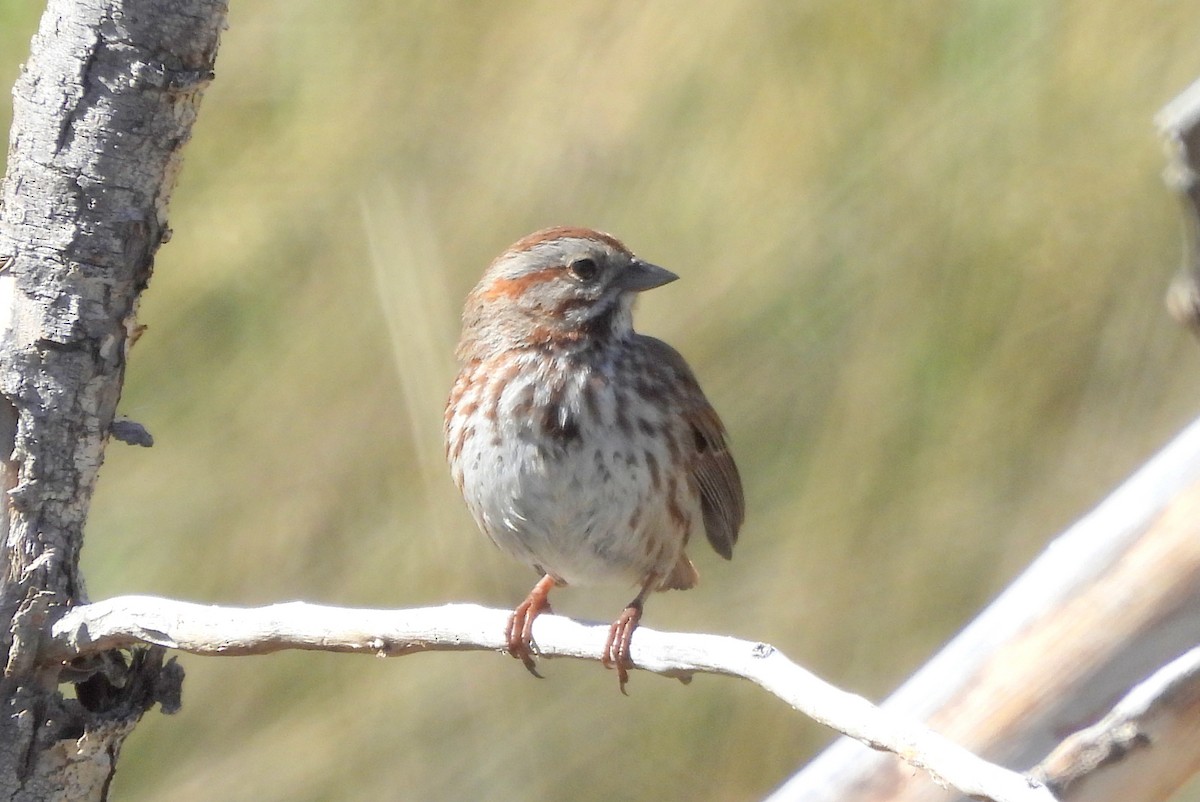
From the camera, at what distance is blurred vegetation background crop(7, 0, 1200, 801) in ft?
10.8

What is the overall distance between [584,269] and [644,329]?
0.52m

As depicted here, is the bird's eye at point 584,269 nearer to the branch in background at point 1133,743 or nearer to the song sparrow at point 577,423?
the song sparrow at point 577,423

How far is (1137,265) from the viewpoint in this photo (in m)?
3.24

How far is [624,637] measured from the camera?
2.36 m

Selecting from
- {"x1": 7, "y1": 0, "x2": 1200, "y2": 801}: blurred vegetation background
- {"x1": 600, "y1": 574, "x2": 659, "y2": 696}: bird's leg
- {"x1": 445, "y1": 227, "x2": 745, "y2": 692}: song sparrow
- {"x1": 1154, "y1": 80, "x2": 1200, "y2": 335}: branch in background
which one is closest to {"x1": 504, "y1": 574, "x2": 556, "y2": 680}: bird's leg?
{"x1": 445, "y1": 227, "x2": 745, "y2": 692}: song sparrow

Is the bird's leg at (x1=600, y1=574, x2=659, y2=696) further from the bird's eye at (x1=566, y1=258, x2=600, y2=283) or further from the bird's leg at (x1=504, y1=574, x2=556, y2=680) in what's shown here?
the bird's eye at (x1=566, y1=258, x2=600, y2=283)

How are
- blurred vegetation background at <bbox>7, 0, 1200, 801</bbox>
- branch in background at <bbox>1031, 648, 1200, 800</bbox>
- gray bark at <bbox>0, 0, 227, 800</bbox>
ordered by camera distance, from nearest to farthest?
1. branch in background at <bbox>1031, 648, 1200, 800</bbox>
2. gray bark at <bbox>0, 0, 227, 800</bbox>
3. blurred vegetation background at <bbox>7, 0, 1200, 801</bbox>

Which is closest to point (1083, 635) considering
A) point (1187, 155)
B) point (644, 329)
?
point (1187, 155)

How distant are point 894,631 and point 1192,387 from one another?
84 cm

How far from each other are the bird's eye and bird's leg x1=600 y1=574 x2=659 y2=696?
586 mm

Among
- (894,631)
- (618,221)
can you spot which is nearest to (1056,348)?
(894,631)

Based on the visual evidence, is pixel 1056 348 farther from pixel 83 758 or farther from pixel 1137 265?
pixel 83 758

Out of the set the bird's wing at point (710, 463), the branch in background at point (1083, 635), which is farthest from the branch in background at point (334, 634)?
the bird's wing at point (710, 463)

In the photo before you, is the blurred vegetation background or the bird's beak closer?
the bird's beak
